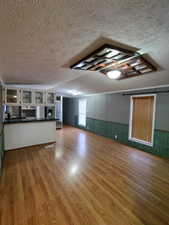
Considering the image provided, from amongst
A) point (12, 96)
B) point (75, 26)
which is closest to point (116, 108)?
point (12, 96)

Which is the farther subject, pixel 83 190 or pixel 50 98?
pixel 50 98

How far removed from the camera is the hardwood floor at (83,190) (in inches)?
62.6

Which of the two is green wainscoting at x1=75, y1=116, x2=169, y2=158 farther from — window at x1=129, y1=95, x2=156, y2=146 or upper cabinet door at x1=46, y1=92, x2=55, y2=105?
upper cabinet door at x1=46, y1=92, x2=55, y2=105

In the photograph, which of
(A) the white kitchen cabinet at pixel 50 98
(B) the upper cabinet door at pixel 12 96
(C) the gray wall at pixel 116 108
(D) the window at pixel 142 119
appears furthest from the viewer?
(A) the white kitchen cabinet at pixel 50 98

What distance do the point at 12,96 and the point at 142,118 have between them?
180 inches

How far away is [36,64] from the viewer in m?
2.33

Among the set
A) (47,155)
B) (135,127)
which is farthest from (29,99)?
(135,127)

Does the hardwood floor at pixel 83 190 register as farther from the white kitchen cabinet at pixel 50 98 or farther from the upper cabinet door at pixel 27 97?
the white kitchen cabinet at pixel 50 98

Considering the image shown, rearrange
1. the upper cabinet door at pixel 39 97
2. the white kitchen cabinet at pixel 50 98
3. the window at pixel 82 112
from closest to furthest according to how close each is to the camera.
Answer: the upper cabinet door at pixel 39 97 < the white kitchen cabinet at pixel 50 98 < the window at pixel 82 112

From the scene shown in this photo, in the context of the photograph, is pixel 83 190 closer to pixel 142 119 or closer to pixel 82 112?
pixel 142 119

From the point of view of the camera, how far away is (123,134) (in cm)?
475

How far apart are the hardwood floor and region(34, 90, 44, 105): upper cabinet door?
75.6 inches

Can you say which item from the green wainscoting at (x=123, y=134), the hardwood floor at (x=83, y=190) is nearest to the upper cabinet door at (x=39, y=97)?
the hardwood floor at (x=83, y=190)

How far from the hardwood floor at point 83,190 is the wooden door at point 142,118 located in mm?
818
